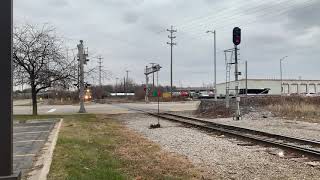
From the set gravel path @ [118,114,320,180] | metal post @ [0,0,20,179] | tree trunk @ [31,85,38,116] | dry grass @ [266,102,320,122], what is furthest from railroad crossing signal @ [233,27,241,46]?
metal post @ [0,0,20,179]

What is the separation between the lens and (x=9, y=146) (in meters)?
4.44

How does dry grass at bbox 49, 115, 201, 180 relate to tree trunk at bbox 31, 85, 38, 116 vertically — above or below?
below

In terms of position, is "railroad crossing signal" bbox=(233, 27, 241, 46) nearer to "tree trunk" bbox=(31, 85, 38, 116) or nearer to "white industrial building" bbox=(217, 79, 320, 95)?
"tree trunk" bbox=(31, 85, 38, 116)

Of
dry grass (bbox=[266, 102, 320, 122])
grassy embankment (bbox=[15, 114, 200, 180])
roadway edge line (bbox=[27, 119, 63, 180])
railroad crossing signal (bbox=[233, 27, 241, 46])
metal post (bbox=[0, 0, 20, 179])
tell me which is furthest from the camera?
dry grass (bbox=[266, 102, 320, 122])

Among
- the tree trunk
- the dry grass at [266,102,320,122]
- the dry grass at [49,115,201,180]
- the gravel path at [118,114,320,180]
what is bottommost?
the gravel path at [118,114,320,180]

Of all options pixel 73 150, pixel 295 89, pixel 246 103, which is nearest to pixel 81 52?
pixel 246 103

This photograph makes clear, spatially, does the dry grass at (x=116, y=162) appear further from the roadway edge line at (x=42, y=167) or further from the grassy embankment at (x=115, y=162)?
the roadway edge line at (x=42, y=167)

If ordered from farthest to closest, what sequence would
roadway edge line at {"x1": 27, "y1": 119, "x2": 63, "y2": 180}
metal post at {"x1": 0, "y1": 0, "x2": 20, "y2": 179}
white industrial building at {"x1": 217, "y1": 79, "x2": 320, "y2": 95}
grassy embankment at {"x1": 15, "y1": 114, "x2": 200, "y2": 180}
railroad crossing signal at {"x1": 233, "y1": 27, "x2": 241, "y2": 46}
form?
white industrial building at {"x1": 217, "y1": 79, "x2": 320, "y2": 95} → railroad crossing signal at {"x1": 233, "y1": 27, "x2": 241, "y2": 46} → grassy embankment at {"x1": 15, "y1": 114, "x2": 200, "y2": 180} → roadway edge line at {"x1": 27, "y1": 119, "x2": 63, "y2": 180} → metal post at {"x1": 0, "y1": 0, "x2": 20, "y2": 179}

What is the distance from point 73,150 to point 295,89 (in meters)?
123

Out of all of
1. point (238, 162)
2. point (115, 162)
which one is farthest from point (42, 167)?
point (238, 162)

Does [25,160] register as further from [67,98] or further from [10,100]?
[67,98]

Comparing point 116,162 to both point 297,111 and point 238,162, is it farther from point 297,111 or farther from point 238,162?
point 297,111

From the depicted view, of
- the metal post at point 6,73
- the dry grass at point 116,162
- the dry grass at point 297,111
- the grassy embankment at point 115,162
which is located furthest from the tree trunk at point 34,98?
the metal post at point 6,73

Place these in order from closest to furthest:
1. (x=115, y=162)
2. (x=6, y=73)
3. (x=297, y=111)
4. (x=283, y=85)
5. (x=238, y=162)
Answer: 1. (x=6, y=73)
2. (x=115, y=162)
3. (x=238, y=162)
4. (x=297, y=111)
5. (x=283, y=85)
